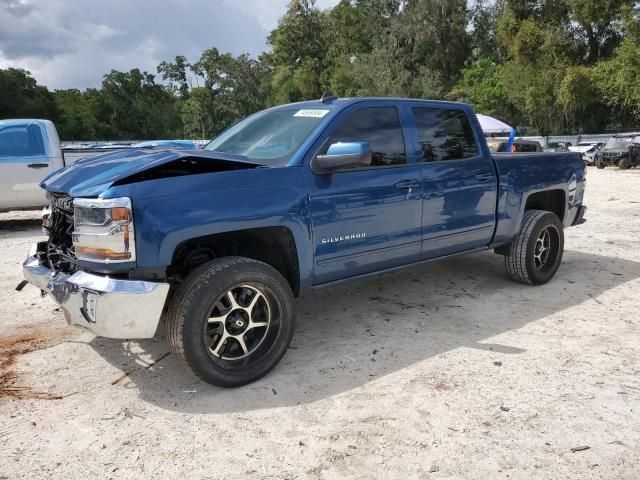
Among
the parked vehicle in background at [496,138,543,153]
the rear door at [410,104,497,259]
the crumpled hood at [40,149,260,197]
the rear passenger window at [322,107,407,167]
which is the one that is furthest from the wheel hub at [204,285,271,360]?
the parked vehicle in background at [496,138,543,153]

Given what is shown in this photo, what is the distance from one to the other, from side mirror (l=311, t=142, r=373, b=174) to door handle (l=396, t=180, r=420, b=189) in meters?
0.62

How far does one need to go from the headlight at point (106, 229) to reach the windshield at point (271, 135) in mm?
1058

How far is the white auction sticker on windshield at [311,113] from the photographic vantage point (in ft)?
12.5

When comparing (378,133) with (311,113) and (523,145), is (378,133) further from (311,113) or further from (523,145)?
(523,145)

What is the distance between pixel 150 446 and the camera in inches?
104

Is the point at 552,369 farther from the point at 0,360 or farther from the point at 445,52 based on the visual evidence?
the point at 445,52

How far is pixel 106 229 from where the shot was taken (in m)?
2.84

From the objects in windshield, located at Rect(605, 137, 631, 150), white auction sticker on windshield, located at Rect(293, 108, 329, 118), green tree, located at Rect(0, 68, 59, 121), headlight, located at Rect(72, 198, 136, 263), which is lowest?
headlight, located at Rect(72, 198, 136, 263)

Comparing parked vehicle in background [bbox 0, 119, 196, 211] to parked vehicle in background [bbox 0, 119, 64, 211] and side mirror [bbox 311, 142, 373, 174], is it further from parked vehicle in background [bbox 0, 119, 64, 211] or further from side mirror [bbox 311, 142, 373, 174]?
side mirror [bbox 311, 142, 373, 174]

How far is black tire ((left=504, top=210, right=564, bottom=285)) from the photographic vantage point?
508 cm

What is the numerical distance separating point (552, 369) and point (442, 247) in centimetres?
136

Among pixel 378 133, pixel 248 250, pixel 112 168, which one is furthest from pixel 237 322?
pixel 378 133

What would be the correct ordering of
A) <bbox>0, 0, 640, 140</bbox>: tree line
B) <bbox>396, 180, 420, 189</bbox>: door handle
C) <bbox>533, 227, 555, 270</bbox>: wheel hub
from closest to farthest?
<bbox>396, 180, 420, 189</bbox>: door handle → <bbox>533, 227, 555, 270</bbox>: wheel hub → <bbox>0, 0, 640, 140</bbox>: tree line

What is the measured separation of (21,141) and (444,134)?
7678 millimetres
